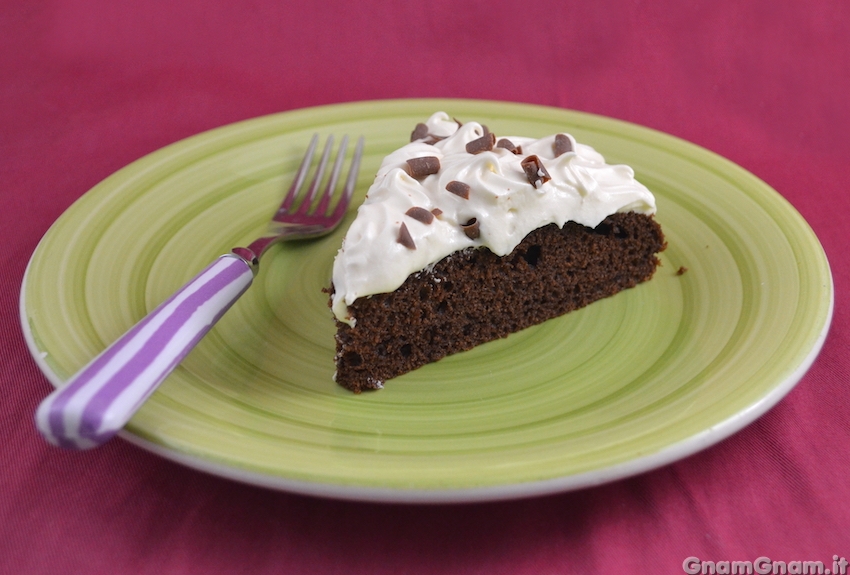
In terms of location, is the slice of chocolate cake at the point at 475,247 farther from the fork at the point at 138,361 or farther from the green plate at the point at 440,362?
the fork at the point at 138,361

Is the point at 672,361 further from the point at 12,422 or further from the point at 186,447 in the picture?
the point at 12,422

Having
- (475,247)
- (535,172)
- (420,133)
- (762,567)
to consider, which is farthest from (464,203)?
(762,567)

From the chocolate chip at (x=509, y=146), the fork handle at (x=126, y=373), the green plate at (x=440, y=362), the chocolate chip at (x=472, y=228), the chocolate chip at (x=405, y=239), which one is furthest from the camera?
the chocolate chip at (x=509, y=146)

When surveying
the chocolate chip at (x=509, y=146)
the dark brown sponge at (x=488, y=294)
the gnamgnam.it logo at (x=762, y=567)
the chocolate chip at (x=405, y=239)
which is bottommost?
the gnamgnam.it logo at (x=762, y=567)

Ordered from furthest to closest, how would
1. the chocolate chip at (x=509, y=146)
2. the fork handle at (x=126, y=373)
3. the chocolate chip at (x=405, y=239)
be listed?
the chocolate chip at (x=509, y=146), the chocolate chip at (x=405, y=239), the fork handle at (x=126, y=373)

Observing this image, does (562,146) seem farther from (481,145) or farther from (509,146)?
(481,145)

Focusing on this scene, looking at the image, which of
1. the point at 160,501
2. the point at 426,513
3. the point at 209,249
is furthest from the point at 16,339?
the point at 426,513

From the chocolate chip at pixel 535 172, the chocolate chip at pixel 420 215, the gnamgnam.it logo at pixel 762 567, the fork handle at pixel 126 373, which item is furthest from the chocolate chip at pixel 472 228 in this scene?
the gnamgnam.it logo at pixel 762 567
